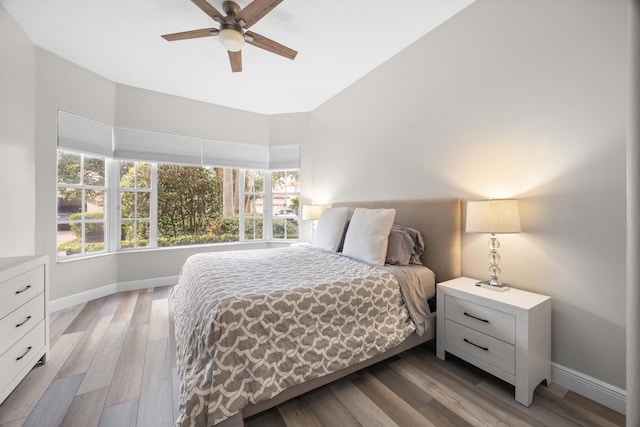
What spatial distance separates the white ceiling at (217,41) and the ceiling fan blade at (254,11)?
224 millimetres

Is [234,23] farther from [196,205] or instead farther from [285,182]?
[196,205]

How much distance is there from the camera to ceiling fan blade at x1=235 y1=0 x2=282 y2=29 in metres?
1.80

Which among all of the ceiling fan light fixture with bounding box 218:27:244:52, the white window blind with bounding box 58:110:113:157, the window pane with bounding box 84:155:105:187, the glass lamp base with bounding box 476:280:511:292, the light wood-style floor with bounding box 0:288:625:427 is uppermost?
the ceiling fan light fixture with bounding box 218:27:244:52

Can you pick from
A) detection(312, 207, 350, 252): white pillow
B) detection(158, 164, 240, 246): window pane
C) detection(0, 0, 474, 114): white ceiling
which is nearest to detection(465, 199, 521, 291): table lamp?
detection(312, 207, 350, 252): white pillow

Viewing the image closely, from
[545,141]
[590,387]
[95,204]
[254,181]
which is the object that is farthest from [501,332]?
[95,204]

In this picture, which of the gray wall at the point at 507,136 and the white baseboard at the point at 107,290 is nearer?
the gray wall at the point at 507,136

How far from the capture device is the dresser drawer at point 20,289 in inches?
58.2

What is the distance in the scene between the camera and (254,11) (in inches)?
74.7

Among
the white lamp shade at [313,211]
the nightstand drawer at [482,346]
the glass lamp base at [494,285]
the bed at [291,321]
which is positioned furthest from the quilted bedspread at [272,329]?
the white lamp shade at [313,211]

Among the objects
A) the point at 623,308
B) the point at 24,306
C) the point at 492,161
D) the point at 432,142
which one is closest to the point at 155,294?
the point at 24,306

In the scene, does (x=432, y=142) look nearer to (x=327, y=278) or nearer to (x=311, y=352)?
(x=327, y=278)

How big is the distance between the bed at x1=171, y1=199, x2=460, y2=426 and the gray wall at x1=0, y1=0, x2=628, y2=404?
505 mm

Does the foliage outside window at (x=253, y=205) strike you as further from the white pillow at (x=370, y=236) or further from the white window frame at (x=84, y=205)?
the white pillow at (x=370, y=236)

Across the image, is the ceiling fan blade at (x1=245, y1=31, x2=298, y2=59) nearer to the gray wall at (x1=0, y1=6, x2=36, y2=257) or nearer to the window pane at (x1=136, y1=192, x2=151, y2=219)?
the gray wall at (x1=0, y1=6, x2=36, y2=257)
